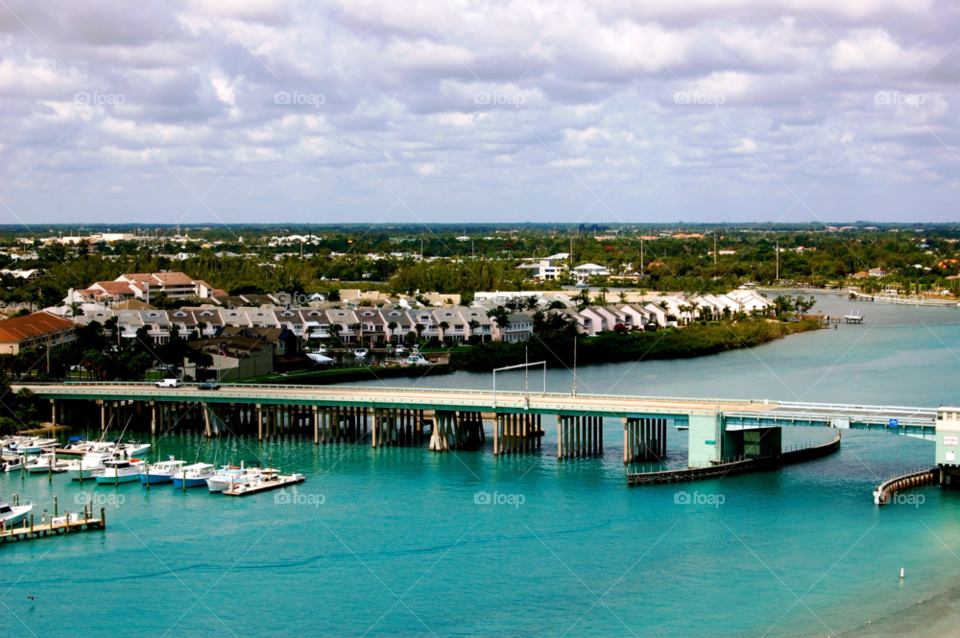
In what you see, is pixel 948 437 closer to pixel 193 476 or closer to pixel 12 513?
pixel 193 476

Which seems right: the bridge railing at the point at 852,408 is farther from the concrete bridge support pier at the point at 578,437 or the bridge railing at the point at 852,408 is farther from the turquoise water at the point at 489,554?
the concrete bridge support pier at the point at 578,437

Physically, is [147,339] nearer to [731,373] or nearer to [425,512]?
[731,373]

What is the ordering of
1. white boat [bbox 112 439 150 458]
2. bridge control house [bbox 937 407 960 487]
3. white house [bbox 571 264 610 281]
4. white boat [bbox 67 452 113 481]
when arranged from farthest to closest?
white house [bbox 571 264 610 281]
white boat [bbox 112 439 150 458]
white boat [bbox 67 452 113 481]
bridge control house [bbox 937 407 960 487]

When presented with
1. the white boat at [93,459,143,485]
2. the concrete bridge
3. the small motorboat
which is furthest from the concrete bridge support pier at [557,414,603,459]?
the white boat at [93,459,143,485]

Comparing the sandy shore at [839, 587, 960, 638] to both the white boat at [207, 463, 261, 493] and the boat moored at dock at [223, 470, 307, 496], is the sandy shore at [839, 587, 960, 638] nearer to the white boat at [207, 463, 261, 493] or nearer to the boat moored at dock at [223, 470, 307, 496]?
the boat moored at dock at [223, 470, 307, 496]

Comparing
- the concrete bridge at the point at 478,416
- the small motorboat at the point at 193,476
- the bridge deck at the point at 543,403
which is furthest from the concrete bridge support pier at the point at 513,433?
the small motorboat at the point at 193,476
